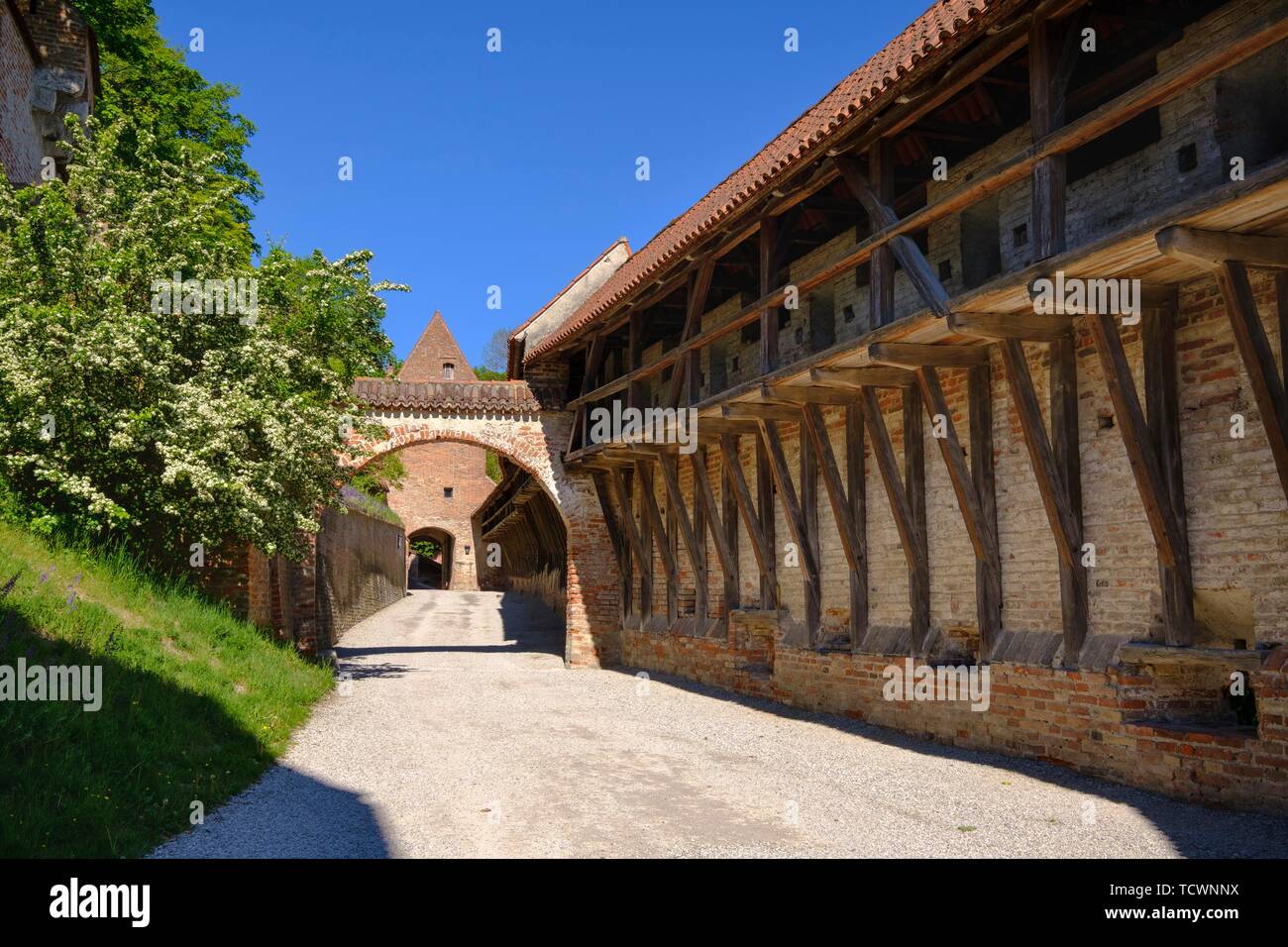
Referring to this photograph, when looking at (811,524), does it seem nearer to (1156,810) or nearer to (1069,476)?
(1069,476)

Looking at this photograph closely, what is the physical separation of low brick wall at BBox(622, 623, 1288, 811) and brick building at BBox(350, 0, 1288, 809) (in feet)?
0.07

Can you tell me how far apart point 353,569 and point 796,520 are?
1649cm

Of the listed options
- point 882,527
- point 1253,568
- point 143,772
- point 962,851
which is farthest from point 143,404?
point 1253,568

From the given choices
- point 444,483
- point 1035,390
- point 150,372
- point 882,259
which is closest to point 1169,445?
point 1035,390

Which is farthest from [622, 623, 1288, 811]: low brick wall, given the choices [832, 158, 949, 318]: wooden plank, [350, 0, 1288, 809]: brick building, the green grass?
the green grass

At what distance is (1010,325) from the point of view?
746cm

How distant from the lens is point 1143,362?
7.02 meters

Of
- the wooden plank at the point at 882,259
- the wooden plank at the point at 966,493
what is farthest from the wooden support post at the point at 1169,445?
the wooden plank at the point at 882,259

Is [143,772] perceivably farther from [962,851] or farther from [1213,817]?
[1213,817]

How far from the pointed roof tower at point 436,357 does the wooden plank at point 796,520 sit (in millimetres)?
34882

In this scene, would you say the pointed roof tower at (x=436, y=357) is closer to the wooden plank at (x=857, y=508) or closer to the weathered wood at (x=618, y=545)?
the weathered wood at (x=618, y=545)

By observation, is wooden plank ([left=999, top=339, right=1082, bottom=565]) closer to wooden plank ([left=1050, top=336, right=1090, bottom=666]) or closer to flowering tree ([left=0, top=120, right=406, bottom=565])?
wooden plank ([left=1050, top=336, right=1090, bottom=666])

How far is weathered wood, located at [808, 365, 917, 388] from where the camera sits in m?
9.34

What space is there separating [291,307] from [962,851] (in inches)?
415
